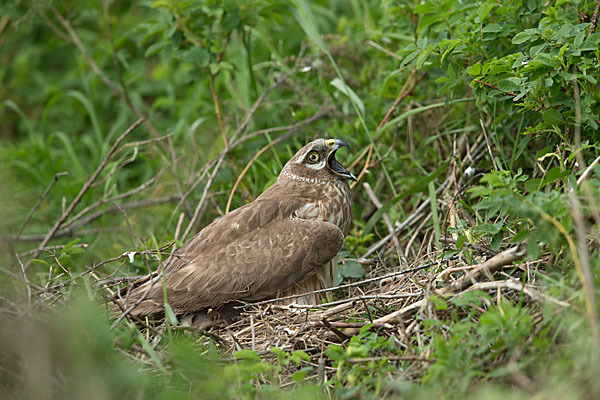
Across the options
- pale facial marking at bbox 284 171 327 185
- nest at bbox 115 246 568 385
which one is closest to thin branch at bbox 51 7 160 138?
pale facial marking at bbox 284 171 327 185

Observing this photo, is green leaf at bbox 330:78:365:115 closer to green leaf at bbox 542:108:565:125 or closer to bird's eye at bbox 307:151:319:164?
bird's eye at bbox 307:151:319:164

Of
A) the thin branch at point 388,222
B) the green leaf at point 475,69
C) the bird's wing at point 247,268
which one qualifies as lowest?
the thin branch at point 388,222

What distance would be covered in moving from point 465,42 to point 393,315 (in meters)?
1.94

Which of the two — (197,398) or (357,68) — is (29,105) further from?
(197,398)

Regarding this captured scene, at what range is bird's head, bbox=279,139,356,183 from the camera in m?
4.78

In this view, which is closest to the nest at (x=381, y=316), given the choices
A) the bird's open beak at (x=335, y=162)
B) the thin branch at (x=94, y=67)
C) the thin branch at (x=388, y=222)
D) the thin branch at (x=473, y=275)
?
the thin branch at (x=473, y=275)

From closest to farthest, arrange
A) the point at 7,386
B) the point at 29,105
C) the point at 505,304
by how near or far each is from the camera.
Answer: the point at 505,304 → the point at 7,386 → the point at 29,105

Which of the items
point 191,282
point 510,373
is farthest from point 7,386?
point 510,373

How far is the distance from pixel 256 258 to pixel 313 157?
1.04m

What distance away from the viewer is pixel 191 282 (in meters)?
4.14

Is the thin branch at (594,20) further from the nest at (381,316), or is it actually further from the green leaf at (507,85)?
the nest at (381,316)

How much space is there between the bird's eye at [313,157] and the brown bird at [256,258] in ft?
0.78

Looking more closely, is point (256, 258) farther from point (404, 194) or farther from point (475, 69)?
point (475, 69)

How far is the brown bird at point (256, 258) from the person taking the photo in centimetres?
411
